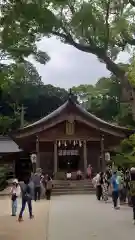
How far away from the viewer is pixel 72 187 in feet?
85.9

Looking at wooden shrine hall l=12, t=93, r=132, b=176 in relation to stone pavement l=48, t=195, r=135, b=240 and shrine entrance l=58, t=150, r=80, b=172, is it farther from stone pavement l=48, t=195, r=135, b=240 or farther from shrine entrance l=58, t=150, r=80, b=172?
stone pavement l=48, t=195, r=135, b=240

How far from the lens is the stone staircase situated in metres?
25.3

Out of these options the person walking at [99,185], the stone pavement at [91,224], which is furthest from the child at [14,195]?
the person walking at [99,185]

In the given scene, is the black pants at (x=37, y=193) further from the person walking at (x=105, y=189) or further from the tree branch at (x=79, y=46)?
the tree branch at (x=79, y=46)

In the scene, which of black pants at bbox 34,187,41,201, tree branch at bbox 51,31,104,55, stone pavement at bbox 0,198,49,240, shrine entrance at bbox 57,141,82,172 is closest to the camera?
stone pavement at bbox 0,198,49,240

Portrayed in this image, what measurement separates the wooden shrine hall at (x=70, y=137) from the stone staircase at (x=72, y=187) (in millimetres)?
1884

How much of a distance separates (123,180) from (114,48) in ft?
21.7

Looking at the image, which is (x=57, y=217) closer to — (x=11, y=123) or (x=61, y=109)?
(x=61, y=109)

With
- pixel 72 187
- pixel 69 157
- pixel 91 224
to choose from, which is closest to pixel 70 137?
pixel 69 157

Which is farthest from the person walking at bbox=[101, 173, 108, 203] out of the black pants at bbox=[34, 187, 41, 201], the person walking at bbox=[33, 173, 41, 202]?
the black pants at bbox=[34, 187, 41, 201]

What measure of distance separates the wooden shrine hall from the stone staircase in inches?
74.2

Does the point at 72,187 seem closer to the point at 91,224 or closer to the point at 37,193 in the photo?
the point at 37,193

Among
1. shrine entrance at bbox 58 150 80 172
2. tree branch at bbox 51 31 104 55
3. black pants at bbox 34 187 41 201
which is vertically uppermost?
tree branch at bbox 51 31 104 55

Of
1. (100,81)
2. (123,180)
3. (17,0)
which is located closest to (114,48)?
(123,180)
